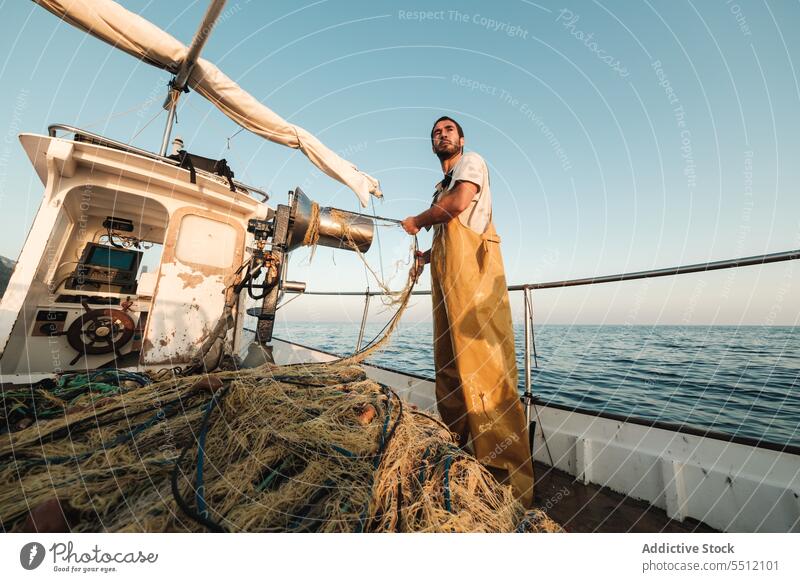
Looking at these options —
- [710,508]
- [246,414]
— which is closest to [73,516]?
[246,414]

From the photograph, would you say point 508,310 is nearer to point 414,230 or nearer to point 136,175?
point 414,230

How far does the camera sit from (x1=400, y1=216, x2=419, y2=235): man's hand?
206cm

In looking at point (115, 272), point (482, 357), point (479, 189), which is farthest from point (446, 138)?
point (115, 272)

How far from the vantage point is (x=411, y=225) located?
2.08 metres

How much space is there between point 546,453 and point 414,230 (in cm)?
184

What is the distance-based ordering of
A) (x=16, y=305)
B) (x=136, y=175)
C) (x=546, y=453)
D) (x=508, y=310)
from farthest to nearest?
(x=136, y=175) → (x=16, y=305) → (x=546, y=453) → (x=508, y=310)

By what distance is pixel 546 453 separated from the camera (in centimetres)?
204

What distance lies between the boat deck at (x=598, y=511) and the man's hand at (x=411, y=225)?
1823mm

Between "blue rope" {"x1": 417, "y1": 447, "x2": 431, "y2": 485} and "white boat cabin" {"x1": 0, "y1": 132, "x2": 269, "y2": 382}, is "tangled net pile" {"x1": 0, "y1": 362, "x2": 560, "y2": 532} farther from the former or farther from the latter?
"white boat cabin" {"x1": 0, "y1": 132, "x2": 269, "y2": 382}

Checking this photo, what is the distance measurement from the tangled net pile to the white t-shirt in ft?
4.12

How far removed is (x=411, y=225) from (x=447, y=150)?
73 centimetres

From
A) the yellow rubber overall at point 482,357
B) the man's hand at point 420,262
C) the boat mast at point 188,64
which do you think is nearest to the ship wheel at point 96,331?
the boat mast at point 188,64

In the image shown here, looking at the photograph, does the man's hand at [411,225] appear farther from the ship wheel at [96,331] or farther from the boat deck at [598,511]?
the ship wheel at [96,331]

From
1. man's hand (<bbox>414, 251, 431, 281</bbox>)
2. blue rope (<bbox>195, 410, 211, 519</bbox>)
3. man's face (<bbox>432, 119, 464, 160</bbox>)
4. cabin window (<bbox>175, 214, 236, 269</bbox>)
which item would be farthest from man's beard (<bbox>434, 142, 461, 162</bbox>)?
cabin window (<bbox>175, 214, 236, 269</bbox>)
